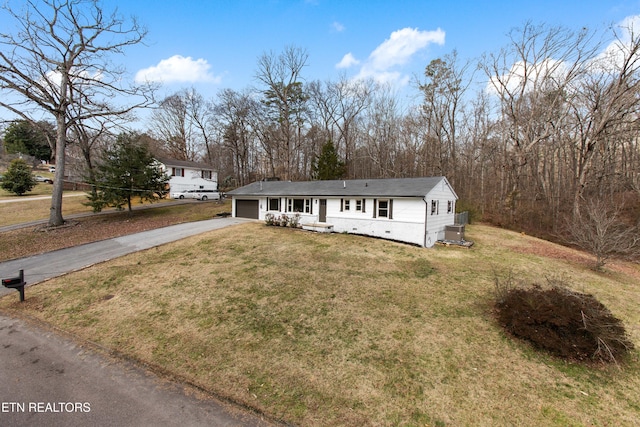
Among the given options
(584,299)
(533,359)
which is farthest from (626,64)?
(533,359)

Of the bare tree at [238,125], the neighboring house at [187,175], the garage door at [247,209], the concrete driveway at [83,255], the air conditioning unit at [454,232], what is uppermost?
the bare tree at [238,125]

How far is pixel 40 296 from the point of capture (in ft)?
26.7

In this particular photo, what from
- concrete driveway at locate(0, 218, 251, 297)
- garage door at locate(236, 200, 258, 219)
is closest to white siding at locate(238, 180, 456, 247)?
garage door at locate(236, 200, 258, 219)

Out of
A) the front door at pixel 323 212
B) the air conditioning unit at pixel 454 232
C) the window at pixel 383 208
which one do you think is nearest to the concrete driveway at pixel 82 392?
the window at pixel 383 208

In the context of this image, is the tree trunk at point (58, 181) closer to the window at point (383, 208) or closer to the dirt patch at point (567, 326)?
the window at point (383, 208)

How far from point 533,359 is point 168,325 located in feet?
27.0

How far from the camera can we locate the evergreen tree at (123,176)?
19969mm

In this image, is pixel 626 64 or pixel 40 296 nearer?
pixel 40 296

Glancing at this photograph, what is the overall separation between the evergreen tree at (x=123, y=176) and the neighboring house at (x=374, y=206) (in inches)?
336

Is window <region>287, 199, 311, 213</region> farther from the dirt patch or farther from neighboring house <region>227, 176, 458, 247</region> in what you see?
the dirt patch

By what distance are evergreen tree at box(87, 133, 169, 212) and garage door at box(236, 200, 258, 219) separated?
6.85m

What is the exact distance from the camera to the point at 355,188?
702 inches

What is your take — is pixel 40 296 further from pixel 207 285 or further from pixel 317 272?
pixel 317 272

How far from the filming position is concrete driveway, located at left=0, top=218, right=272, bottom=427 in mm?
3756
